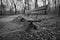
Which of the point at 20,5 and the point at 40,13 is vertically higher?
the point at 20,5

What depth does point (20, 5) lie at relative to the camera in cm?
614

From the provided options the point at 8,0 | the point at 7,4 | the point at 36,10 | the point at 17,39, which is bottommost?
the point at 17,39

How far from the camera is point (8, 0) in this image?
5684mm

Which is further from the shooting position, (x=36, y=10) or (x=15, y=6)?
(x=15, y=6)

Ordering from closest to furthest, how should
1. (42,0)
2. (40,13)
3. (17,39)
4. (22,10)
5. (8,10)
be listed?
(17,39) → (40,13) → (42,0) → (8,10) → (22,10)

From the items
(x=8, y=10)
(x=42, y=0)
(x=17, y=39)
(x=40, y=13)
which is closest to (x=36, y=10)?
(x=40, y=13)

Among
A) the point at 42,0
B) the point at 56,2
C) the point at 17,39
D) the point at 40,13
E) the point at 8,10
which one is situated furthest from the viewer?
the point at 8,10

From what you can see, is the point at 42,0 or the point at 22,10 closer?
the point at 42,0

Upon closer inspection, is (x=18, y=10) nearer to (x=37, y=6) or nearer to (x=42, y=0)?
(x=37, y=6)

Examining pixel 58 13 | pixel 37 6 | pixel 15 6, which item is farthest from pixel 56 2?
pixel 15 6

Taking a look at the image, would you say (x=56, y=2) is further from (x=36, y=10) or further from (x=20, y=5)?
(x=20, y=5)

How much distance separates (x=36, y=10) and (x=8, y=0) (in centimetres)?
297

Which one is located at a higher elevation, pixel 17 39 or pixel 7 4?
pixel 7 4

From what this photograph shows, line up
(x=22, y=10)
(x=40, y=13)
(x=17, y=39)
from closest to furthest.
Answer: (x=17, y=39)
(x=40, y=13)
(x=22, y=10)
